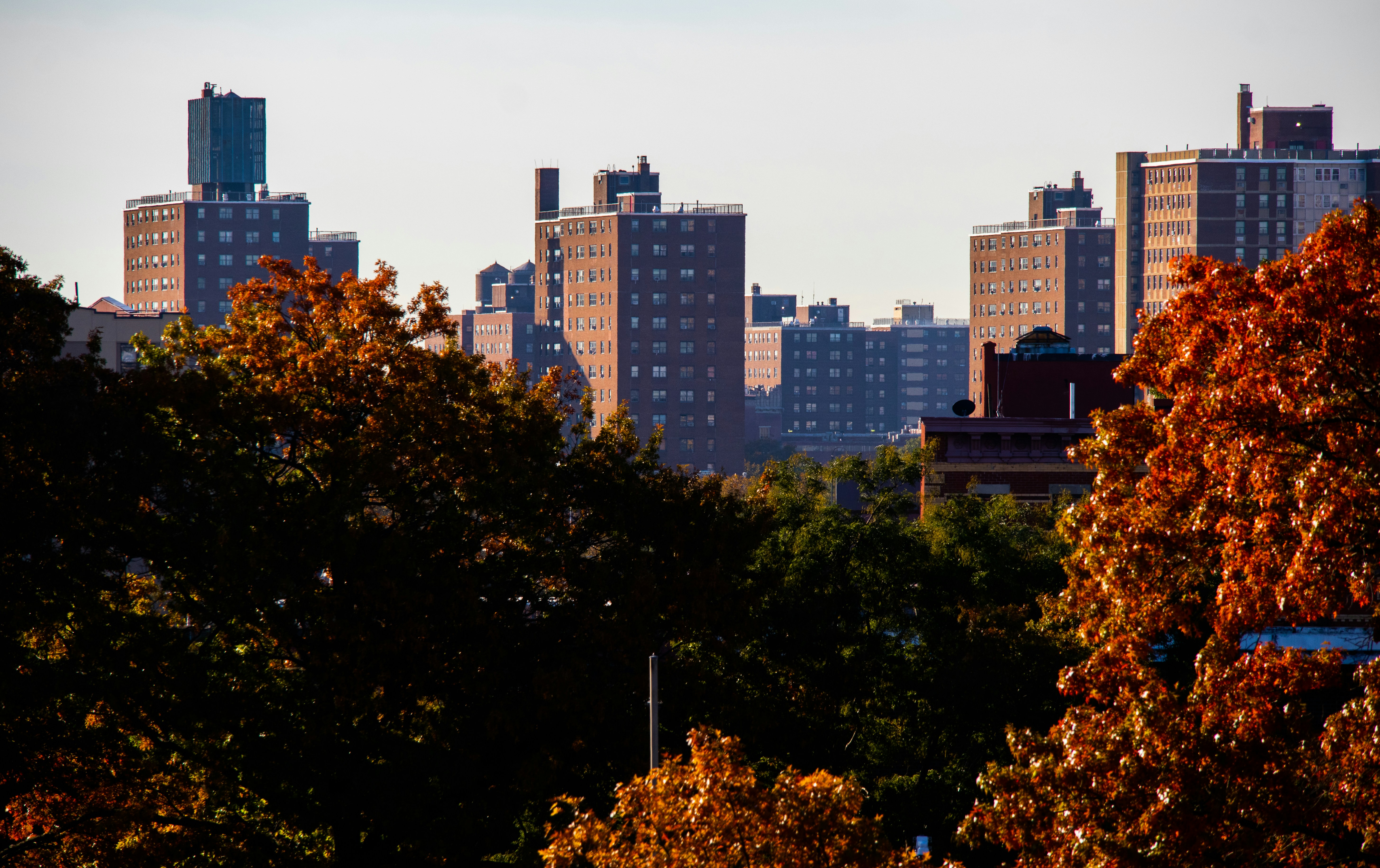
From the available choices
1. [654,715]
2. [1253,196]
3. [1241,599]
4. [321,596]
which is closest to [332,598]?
[321,596]

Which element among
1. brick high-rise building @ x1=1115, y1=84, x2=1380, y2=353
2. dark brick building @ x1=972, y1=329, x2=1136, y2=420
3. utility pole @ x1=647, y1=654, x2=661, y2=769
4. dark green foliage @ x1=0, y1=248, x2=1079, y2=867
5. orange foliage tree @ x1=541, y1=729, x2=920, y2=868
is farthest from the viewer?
brick high-rise building @ x1=1115, y1=84, x2=1380, y2=353

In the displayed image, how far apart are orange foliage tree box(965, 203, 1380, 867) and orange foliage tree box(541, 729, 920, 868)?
225 centimetres

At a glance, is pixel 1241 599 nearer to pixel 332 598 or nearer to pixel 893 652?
pixel 332 598

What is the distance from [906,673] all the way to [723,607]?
7556mm

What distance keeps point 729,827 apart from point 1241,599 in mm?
6183

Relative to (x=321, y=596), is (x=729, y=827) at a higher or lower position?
lower

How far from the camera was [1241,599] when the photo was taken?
1738cm

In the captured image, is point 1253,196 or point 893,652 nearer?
point 893,652

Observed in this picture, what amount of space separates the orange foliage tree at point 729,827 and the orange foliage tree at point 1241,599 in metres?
2.25

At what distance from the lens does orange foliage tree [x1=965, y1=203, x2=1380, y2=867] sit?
16422 millimetres

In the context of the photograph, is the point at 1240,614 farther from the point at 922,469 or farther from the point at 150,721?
the point at 922,469

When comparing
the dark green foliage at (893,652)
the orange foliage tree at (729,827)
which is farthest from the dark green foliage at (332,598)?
the orange foliage tree at (729,827)

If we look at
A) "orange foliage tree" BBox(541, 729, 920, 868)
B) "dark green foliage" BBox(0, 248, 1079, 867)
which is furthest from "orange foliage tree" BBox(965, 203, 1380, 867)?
"dark green foliage" BBox(0, 248, 1079, 867)

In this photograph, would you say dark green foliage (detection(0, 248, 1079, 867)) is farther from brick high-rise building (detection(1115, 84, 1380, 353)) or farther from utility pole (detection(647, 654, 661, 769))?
brick high-rise building (detection(1115, 84, 1380, 353))
